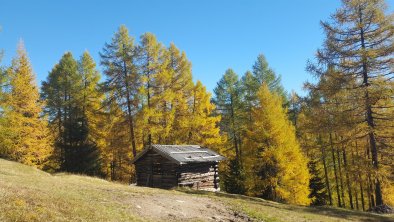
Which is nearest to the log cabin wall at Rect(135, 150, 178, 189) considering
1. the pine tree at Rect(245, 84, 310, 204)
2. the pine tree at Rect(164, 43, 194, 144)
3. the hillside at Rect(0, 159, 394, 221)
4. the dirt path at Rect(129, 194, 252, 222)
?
the pine tree at Rect(164, 43, 194, 144)

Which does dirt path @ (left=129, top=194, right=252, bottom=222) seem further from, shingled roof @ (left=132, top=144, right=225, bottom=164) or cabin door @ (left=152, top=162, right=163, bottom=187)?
cabin door @ (left=152, top=162, right=163, bottom=187)

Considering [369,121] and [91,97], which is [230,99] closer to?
[91,97]

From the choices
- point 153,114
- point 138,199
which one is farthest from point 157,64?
point 138,199

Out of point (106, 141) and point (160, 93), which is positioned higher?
point (160, 93)

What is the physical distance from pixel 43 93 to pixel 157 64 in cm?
1715

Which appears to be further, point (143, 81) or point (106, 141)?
point (106, 141)

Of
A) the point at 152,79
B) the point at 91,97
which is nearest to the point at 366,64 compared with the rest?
the point at 152,79

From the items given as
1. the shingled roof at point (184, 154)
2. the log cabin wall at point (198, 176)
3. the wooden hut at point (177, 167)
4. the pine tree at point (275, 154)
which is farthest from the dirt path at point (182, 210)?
the pine tree at point (275, 154)

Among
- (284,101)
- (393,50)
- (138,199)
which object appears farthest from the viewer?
(284,101)

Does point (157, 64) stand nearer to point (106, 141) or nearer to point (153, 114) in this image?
point (153, 114)

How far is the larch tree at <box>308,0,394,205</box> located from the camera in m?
21.0

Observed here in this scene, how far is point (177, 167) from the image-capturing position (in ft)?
91.5

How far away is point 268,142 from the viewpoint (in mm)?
29484

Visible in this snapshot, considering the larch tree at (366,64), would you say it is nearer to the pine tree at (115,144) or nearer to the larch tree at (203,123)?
the larch tree at (203,123)
